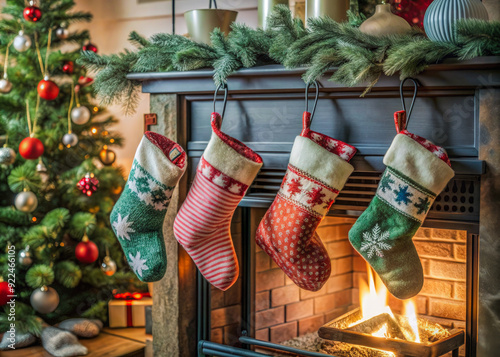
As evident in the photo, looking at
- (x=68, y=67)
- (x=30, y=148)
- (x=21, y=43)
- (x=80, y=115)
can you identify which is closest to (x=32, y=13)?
(x=21, y=43)

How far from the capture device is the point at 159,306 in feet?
6.19

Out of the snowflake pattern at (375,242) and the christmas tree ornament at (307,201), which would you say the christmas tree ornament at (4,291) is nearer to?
the christmas tree ornament at (307,201)

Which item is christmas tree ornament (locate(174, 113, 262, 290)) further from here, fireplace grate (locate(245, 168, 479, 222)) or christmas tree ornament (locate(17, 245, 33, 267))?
christmas tree ornament (locate(17, 245, 33, 267))

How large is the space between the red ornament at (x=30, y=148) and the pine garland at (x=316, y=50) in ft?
2.25

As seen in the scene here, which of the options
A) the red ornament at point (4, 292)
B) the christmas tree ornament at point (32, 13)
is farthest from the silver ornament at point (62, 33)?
the red ornament at point (4, 292)

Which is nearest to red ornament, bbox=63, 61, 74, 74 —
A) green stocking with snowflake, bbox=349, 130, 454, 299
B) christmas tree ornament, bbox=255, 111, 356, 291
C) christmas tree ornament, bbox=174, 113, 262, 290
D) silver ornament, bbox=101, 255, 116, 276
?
silver ornament, bbox=101, 255, 116, 276

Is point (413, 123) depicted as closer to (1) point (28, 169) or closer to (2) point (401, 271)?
(2) point (401, 271)

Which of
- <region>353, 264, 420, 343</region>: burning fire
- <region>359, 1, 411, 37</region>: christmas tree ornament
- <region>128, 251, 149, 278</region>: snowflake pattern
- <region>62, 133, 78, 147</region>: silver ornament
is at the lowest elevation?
<region>353, 264, 420, 343</region>: burning fire

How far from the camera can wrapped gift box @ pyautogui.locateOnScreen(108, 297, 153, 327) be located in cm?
254

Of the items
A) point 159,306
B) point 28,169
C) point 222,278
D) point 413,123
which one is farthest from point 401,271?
point 28,169

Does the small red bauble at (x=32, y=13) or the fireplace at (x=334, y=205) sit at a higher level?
the small red bauble at (x=32, y=13)

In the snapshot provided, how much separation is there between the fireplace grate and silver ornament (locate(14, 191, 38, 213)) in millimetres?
1108

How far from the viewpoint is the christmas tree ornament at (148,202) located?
5.28 feet

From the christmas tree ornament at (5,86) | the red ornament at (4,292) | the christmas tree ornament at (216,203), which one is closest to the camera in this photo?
the christmas tree ornament at (216,203)
